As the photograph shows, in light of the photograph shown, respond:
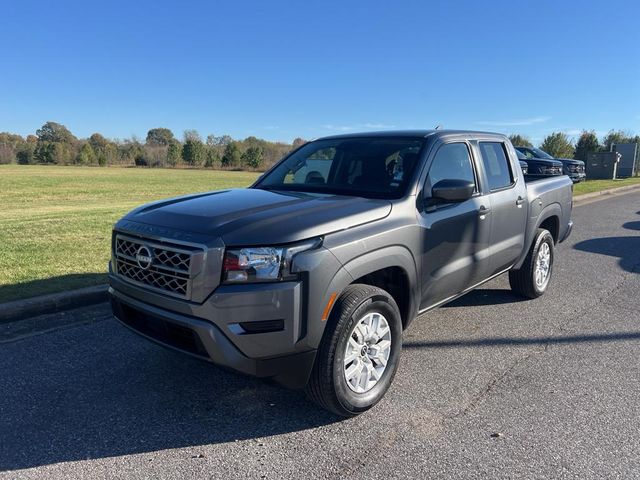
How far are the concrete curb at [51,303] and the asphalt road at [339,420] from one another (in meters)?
0.22

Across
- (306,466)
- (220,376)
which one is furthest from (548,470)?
(220,376)

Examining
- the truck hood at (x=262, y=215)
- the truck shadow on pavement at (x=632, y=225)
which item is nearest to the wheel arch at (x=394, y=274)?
the truck hood at (x=262, y=215)

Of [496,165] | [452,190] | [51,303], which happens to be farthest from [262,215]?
[51,303]

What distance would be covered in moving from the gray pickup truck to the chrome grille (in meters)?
0.01

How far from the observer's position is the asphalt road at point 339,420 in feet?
9.32

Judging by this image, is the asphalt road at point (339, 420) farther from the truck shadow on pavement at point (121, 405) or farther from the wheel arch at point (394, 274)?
the wheel arch at point (394, 274)

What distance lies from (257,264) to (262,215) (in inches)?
17.7

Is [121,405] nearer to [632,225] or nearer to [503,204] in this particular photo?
[503,204]

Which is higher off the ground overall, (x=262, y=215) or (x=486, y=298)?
(x=262, y=215)

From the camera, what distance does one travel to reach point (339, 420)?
3330 millimetres

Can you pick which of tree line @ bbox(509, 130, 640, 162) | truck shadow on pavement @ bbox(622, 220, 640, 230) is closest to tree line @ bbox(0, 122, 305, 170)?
tree line @ bbox(509, 130, 640, 162)

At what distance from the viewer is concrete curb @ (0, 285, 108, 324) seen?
4.90 metres

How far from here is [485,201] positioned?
4.64 metres

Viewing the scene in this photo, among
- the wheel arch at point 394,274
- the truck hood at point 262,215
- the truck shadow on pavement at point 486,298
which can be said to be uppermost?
the truck hood at point 262,215
